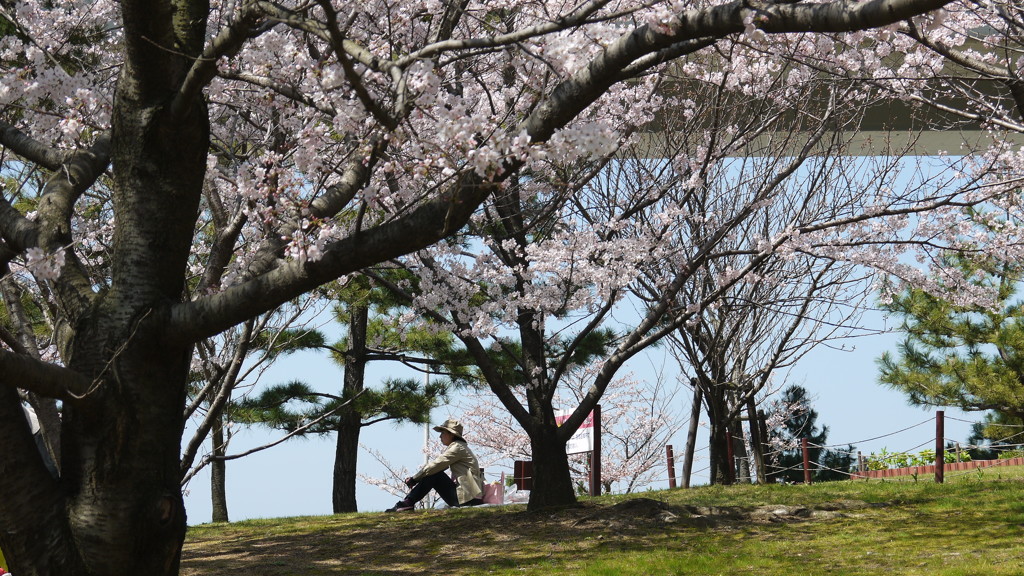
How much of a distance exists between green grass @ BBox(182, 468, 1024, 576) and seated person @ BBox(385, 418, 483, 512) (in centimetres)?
22

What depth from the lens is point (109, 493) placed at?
4445 millimetres

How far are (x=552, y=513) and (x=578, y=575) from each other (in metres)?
2.79

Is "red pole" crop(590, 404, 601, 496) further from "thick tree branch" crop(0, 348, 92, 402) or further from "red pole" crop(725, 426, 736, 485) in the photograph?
"thick tree branch" crop(0, 348, 92, 402)

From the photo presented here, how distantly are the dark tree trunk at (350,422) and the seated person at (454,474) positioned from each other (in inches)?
135

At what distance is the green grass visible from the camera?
262 inches

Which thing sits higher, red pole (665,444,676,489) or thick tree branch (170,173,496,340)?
thick tree branch (170,173,496,340)

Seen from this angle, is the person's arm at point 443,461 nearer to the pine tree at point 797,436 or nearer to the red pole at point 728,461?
the red pole at point 728,461

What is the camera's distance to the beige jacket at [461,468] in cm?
970

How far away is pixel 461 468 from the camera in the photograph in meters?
10.0

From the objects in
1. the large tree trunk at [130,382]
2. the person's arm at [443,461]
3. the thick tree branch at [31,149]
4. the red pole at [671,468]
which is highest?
the thick tree branch at [31,149]

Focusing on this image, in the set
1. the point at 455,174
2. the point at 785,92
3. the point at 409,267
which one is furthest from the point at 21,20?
the point at 785,92

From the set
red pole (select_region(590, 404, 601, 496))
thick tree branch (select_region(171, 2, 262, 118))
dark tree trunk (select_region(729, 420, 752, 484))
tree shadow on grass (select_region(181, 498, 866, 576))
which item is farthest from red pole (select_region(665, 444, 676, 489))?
thick tree branch (select_region(171, 2, 262, 118))

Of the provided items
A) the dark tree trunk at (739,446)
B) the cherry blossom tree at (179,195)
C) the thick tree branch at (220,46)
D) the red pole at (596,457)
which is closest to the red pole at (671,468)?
the dark tree trunk at (739,446)

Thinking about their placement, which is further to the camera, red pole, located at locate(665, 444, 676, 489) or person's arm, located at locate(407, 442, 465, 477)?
red pole, located at locate(665, 444, 676, 489)
